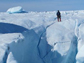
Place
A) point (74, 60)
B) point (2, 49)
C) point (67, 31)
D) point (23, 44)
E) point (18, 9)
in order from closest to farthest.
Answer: point (2, 49) → point (23, 44) → point (74, 60) → point (67, 31) → point (18, 9)

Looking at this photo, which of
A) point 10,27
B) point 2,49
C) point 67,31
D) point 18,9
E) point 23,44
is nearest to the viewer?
point 2,49

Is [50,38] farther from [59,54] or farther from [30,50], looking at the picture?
[30,50]

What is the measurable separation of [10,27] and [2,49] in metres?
3.74

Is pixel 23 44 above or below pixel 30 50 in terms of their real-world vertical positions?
above

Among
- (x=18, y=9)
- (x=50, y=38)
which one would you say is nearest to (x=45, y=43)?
(x=50, y=38)

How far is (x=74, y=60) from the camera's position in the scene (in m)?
9.70

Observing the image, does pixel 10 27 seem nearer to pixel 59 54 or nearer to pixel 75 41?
pixel 59 54

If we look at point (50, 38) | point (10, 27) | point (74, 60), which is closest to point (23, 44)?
point (10, 27)

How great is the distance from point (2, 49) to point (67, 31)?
576 cm

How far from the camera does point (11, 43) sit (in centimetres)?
600

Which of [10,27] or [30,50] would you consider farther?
[10,27]

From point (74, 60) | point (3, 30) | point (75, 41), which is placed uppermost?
point (3, 30)

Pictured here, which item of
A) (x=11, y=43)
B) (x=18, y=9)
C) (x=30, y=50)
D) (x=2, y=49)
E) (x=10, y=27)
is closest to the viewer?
(x=2, y=49)

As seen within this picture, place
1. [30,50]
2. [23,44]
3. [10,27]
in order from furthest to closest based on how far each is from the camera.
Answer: [10,27] → [30,50] → [23,44]
